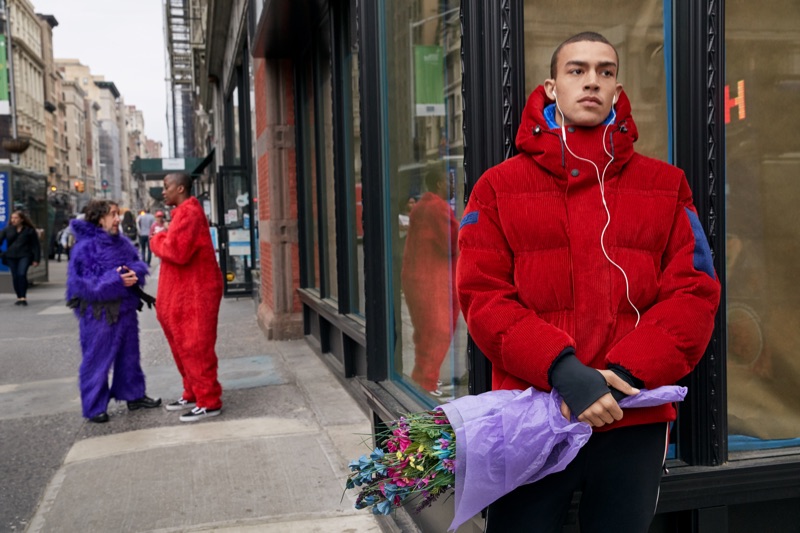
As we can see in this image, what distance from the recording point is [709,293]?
2021 mm

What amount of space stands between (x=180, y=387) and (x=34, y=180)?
1710cm

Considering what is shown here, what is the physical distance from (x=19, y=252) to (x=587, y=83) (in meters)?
15.8

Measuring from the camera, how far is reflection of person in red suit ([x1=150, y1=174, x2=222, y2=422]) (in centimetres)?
618

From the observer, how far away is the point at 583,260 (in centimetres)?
199

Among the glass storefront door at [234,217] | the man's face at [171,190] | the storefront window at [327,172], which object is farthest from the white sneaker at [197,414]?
the glass storefront door at [234,217]

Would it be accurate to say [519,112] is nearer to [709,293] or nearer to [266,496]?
[709,293]

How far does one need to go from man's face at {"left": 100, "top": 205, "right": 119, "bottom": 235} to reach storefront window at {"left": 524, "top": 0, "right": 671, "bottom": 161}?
4.39 metres

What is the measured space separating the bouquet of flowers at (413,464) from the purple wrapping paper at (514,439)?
0.06 meters

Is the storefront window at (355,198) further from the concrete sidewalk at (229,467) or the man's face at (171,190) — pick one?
the man's face at (171,190)

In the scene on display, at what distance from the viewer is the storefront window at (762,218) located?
10.1 feet

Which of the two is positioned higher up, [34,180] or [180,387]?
[34,180]

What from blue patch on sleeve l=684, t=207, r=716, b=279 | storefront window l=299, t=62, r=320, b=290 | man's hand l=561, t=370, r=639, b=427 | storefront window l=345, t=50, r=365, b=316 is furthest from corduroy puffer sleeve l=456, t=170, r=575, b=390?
storefront window l=299, t=62, r=320, b=290

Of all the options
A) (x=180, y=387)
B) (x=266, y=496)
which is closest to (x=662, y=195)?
(x=266, y=496)

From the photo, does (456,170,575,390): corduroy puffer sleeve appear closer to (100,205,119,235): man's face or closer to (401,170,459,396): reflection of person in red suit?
(401,170,459,396): reflection of person in red suit
